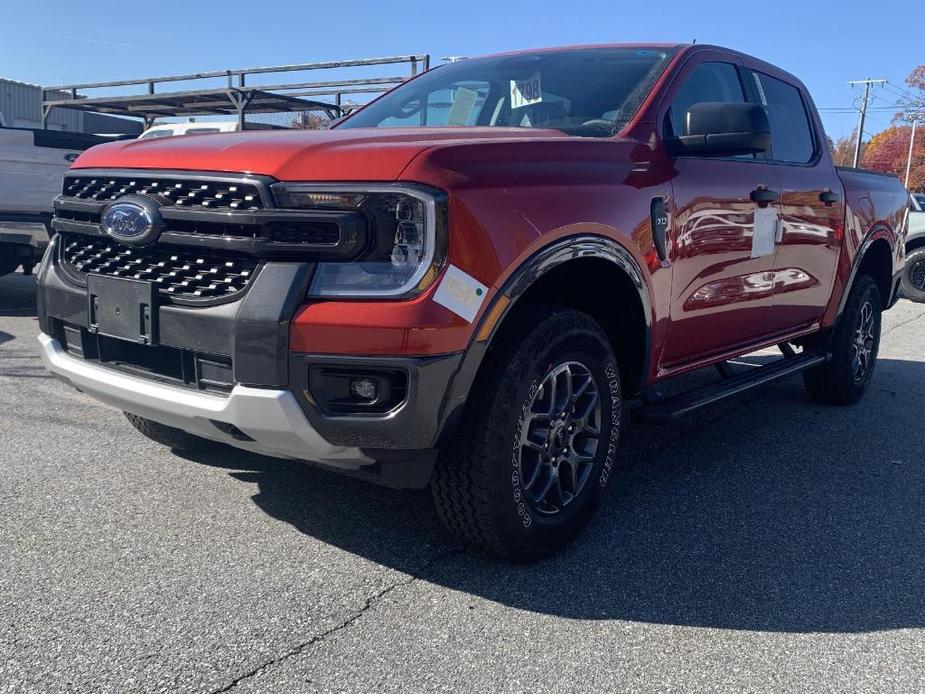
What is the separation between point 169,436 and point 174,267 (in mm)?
1350

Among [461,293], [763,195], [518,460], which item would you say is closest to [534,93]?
[763,195]

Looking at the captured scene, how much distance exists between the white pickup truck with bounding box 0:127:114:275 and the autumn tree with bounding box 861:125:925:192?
197 ft

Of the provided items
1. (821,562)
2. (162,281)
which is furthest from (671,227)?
(162,281)

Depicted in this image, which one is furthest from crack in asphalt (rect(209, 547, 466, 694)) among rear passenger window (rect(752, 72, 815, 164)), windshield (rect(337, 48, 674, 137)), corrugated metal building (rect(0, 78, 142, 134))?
corrugated metal building (rect(0, 78, 142, 134))

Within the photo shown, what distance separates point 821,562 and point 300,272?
2.10 metres

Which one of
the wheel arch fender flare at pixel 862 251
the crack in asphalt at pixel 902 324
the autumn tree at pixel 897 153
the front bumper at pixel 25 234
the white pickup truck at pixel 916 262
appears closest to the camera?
the wheel arch fender flare at pixel 862 251

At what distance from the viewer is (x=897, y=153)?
65438 mm

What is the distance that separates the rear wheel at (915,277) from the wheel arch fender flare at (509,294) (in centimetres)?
1113

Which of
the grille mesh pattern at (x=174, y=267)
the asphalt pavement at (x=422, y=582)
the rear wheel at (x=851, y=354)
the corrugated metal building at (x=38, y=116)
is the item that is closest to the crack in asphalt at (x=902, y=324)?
the rear wheel at (x=851, y=354)

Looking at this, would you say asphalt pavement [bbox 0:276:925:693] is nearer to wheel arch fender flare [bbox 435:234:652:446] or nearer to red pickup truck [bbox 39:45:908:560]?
red pickup truck [bbox 39:45:908:560]

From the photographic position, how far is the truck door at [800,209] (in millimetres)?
4363

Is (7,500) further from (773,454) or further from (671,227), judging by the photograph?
(773,454)

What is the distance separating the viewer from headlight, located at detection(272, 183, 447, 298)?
7.97ft

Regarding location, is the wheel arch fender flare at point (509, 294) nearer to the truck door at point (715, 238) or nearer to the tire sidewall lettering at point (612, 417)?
the tire sidewall lettering at point (612, 417)
